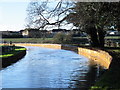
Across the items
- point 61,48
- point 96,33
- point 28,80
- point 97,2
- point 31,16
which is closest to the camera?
A: point 28,80

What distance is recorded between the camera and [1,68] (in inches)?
659

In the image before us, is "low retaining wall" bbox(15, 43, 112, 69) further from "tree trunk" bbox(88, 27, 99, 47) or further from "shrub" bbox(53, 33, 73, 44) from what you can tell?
"shrub" bbox(53, 33, 73, 44)

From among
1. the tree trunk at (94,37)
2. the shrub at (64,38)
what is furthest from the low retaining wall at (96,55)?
the shrub at (64,38)

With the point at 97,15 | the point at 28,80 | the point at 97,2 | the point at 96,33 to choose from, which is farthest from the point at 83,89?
the point at 96,33

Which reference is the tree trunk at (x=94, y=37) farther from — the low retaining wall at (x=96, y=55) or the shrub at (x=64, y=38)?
the shrub at (x=64, y=38)

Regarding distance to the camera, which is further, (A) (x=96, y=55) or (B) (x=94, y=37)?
(B) (x=94, y=37)

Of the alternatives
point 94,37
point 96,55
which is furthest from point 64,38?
point 96,55

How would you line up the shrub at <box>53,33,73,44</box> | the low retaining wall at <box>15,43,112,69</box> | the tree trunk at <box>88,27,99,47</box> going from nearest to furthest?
the low retaining wall at <box>15,43,112,69</box>
the tree trunk at <box>88,27,99,47</box>
the shrub at <box>53,33,73,44</box>

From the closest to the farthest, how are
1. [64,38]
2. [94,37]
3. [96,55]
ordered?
[96,55] < [94,37] < [64,38]

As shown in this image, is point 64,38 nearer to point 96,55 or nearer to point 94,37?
point 94,37

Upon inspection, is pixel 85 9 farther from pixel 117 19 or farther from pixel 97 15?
pixel 117 19

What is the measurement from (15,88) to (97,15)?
712 centimetres

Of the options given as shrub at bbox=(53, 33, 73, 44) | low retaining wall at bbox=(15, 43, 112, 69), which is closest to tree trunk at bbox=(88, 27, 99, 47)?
low retaining wall at bbox=(15, 43, 112, 69)

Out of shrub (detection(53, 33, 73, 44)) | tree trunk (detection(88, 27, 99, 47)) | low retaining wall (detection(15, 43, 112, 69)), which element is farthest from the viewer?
shrub (detection(53, 33, 73, 44))
